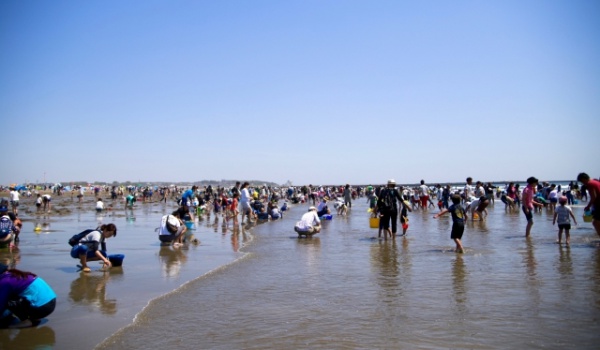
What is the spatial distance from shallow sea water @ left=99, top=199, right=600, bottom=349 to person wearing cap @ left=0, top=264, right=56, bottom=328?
116 centimetres

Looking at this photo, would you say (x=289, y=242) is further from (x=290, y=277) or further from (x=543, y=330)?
(x=543, y=330)

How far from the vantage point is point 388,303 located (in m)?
6.14


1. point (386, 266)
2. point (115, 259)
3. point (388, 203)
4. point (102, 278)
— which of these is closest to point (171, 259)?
point (115, 259)

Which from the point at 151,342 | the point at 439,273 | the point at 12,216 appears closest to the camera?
the point at 151,342

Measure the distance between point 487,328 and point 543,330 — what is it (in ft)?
1.93

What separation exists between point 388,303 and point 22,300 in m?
4.67

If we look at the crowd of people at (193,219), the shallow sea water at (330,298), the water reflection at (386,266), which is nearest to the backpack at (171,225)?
the crowd of people at (193,219)

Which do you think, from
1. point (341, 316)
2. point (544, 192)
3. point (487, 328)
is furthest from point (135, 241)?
point (544, 192)

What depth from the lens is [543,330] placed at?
491 cm

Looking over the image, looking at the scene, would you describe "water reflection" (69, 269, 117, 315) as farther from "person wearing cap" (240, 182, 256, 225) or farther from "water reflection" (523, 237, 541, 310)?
"person wearing cap" (240, 182, 256, 225)

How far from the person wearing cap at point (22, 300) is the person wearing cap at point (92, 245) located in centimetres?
320

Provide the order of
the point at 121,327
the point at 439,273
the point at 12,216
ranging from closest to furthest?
the point at 121,327, the point at 439,273, the point at 12,216

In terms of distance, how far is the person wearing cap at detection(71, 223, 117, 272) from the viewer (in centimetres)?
880

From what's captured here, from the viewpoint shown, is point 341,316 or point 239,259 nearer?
point 341,316
